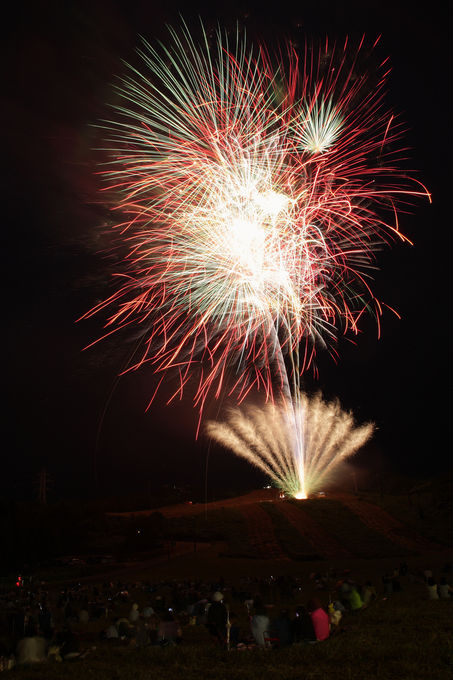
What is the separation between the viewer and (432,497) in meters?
62.2

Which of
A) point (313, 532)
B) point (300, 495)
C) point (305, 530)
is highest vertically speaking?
point (300, 495)

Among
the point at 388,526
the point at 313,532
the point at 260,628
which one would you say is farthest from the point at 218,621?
the point at 388,526

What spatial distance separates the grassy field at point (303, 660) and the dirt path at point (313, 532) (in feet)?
107

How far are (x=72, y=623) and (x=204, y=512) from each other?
4941cm

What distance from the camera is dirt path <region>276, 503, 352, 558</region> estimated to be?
4286 centimetres

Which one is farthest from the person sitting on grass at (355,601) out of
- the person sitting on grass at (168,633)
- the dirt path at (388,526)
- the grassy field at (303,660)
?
the dirt path at (388,526)

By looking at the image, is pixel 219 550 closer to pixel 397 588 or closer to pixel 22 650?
pixel 397 588

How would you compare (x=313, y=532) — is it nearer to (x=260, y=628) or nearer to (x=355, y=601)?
(x=355, y=601)

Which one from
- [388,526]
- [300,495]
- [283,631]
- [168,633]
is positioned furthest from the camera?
[300,495]

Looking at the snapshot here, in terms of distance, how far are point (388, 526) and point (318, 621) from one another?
146 ft

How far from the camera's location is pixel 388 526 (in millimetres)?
51500

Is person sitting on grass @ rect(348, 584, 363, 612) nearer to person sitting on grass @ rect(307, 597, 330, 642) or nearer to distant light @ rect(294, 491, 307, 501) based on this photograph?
person sitting on grass @ rect(307, 597, 330, 642)

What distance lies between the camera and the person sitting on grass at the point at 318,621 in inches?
433

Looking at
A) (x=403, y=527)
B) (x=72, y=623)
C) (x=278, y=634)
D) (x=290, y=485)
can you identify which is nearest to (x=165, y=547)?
(x=403, y=527)
